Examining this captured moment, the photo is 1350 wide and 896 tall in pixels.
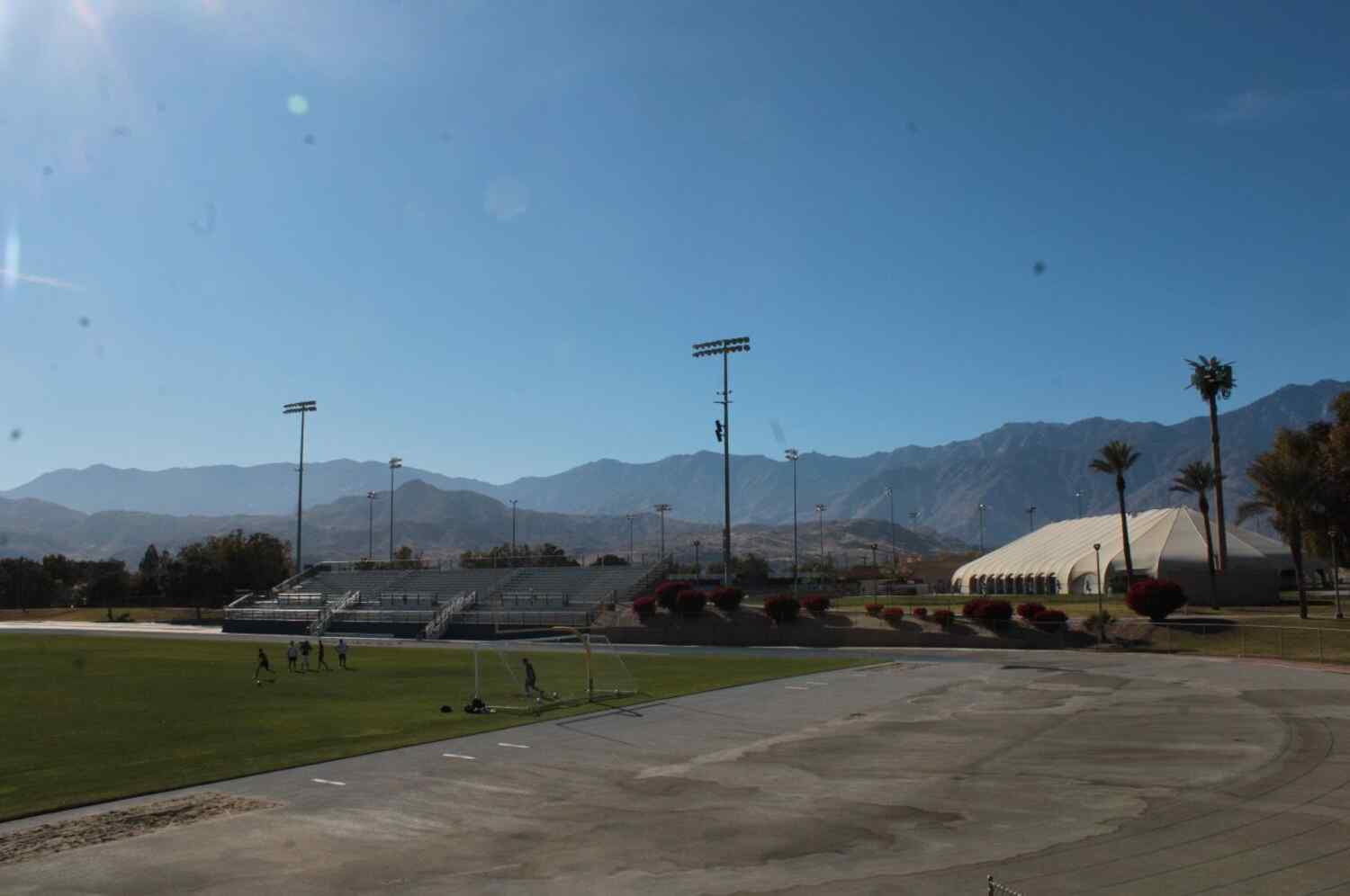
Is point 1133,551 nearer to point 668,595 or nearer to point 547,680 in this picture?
point 668,595

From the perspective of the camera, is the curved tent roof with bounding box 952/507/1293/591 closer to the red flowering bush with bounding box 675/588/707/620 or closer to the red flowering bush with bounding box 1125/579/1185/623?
the red flowering bush with bounding box 1125/579/1185/623

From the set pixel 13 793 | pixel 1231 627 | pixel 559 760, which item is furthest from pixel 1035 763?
pixel 1231 627

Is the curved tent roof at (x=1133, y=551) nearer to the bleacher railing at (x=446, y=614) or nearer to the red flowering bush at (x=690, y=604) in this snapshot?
the red flowering bush at (x=690, y=604)

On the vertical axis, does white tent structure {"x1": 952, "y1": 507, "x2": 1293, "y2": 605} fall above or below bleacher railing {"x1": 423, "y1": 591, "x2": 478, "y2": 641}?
above

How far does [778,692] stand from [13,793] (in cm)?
2303

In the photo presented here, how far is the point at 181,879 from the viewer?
523 inches

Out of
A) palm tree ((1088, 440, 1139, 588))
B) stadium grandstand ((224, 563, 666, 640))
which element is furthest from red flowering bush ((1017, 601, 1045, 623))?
stadium grandstand ((224, 563, 666, 640))

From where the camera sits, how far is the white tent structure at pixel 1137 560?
82.2 m

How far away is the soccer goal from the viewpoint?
1211 inches

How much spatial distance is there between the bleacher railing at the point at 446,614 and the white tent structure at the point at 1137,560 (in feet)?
161

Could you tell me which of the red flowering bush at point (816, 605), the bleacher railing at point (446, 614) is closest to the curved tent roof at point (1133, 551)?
the red flowering bush at point (816, 605)

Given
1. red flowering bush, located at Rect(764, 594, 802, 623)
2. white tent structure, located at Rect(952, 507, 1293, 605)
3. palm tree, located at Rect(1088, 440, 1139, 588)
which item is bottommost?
red flowering bush, located at Rect(764, 594, 802, 623)

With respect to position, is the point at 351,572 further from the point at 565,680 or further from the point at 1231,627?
the point at 1231,627

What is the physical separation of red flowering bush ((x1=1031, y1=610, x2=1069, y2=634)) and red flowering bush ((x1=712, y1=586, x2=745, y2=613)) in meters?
20.8
